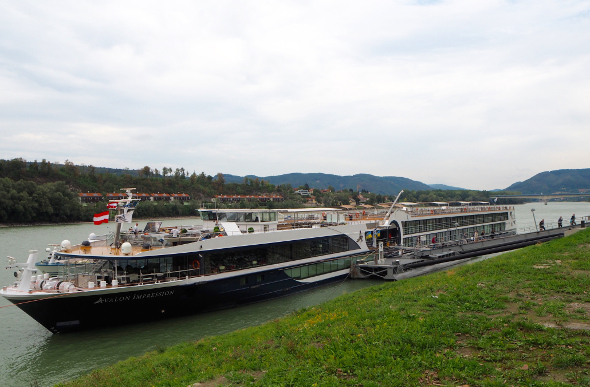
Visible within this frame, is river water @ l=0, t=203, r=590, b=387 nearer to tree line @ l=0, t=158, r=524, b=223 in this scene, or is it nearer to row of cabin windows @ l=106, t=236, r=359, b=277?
row of cabin windows @ l=106, t=236, r=359, b=277

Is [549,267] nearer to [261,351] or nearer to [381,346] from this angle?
[381,346]

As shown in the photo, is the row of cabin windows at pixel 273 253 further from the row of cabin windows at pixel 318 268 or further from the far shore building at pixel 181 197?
the far shore building at pixel 181 197

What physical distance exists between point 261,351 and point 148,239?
36.9 feet

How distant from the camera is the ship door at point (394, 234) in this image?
29.1m

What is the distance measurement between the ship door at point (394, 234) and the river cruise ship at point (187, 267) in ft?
5.09

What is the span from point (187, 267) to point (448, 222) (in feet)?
82.8

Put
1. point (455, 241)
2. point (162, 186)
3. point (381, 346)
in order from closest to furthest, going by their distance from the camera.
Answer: point (381, 346) → point (455, 241) → point (162, 186)

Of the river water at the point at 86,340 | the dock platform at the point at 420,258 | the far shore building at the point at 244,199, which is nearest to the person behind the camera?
the river water at the point at 86,340

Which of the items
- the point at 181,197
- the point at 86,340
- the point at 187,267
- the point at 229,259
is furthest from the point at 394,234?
the point at 181,197

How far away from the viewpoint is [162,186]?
346ft

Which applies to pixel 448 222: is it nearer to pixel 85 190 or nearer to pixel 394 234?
pixel 394 234

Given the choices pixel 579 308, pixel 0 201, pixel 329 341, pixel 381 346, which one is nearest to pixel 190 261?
pixel 329 341

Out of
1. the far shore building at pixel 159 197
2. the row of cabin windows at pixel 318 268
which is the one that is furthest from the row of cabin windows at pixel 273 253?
the far shore building at pixel 159 197

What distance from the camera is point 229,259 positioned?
18484 mm
